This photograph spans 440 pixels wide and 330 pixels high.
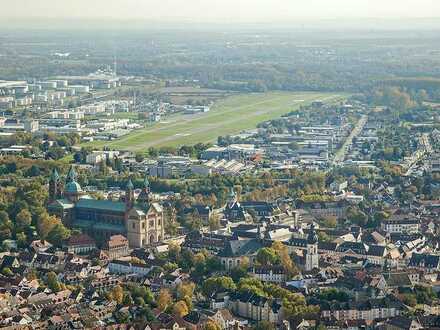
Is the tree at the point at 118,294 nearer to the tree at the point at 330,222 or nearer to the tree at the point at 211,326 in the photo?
the tree at the point at 211,326

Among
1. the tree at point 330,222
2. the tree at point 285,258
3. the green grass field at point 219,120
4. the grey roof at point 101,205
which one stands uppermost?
the tree at point 285,258

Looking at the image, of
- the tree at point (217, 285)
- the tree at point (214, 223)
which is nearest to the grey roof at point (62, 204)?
the tree at point (214, 223)

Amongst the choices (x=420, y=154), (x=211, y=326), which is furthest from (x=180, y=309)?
(x=420, y=154)

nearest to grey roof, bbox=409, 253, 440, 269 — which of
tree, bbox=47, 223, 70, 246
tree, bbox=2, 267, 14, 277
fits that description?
tree, bbox=47, 223, 70, 246

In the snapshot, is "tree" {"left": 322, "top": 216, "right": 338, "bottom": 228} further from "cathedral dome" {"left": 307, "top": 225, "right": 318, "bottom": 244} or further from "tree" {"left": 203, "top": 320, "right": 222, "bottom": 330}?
"tree" {"left": 203, "top": 320, "right": 222, "bottom": 330}

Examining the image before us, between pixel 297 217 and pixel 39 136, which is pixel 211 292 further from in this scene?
pixel 39 136

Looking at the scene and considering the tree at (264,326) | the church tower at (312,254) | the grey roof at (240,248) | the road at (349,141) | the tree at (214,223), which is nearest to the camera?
the tree at (264,326)
